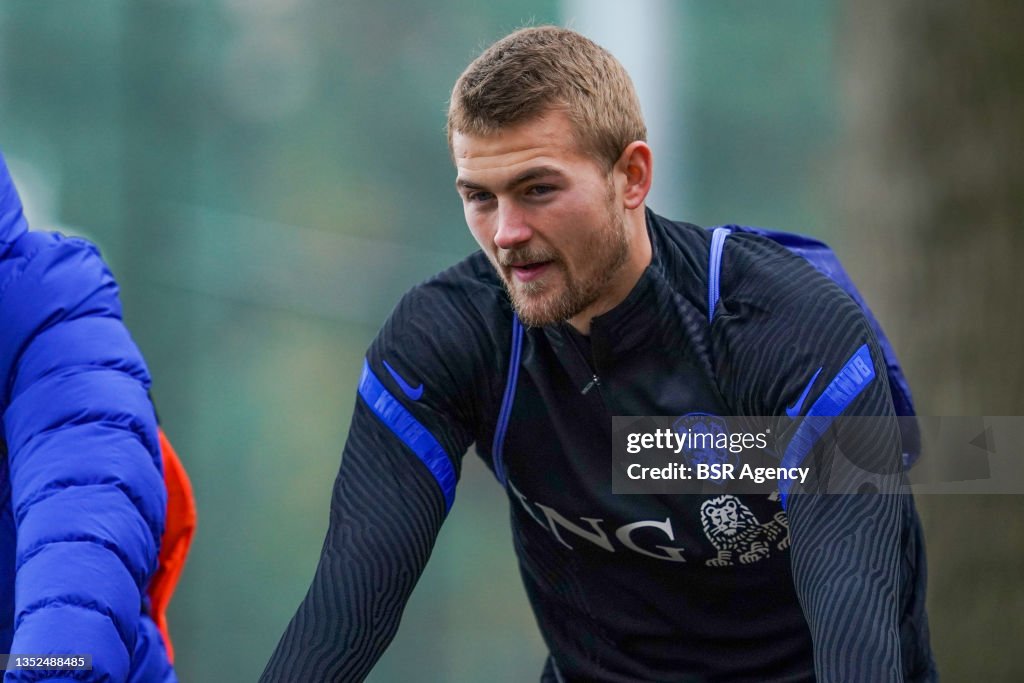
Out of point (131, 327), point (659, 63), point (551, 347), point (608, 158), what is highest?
point (659, 63)

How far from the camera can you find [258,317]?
6086mm

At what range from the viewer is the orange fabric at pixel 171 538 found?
8.95 ft

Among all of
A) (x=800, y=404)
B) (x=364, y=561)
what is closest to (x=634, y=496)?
(x=800, y=404)

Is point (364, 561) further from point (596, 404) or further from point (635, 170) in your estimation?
point (635, 170)

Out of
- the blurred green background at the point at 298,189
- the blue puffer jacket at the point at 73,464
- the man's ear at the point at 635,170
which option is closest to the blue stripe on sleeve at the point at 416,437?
the blue puffer jacket at the point at 73,464

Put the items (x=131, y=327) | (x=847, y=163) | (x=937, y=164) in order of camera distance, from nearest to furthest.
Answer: (x=937, y=164)
(x=847, y=163)
(x=131, y=327)

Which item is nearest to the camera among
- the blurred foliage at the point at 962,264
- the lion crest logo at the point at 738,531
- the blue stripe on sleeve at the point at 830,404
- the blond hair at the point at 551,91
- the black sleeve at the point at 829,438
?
the black sleeve at the point at 829,438

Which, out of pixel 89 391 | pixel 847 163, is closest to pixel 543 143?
pixel 89 391

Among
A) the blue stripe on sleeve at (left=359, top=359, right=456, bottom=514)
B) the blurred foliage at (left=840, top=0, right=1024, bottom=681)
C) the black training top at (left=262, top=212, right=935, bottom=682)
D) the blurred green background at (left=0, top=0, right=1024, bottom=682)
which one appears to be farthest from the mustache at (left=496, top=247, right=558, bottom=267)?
the blurred green background at (left=0, top=0, right=1024, bottom=682)

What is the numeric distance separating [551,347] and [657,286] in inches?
8.6

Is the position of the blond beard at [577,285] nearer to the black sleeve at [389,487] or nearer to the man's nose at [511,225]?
the man's nose at [511,225]

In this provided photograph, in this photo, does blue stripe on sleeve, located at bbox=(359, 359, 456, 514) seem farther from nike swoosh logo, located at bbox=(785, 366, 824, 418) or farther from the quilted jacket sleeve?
nike swoosh logo, located at bbox=(785, 366, 824, 418)

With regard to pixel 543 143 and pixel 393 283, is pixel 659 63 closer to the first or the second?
pixel 393 283

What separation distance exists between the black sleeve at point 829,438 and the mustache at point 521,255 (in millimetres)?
319
